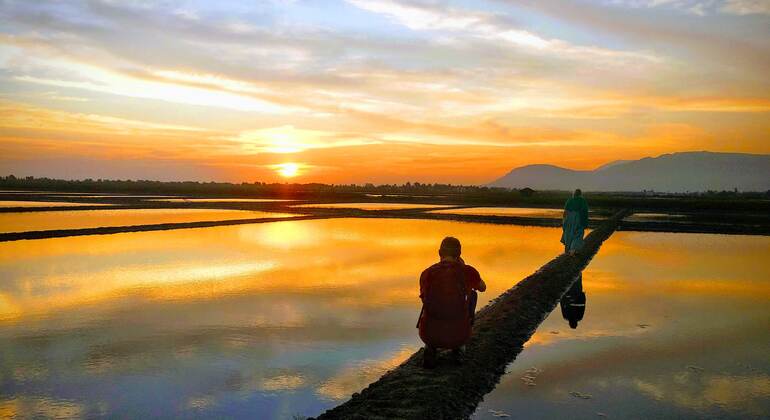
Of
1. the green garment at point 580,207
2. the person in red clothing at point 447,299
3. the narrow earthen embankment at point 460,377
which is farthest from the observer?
the green garment at point 580,207

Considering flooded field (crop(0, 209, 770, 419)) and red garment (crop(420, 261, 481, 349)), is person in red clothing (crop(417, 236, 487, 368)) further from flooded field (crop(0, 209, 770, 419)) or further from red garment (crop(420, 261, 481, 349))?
flooded field (crop(0, 209, 770, 419))

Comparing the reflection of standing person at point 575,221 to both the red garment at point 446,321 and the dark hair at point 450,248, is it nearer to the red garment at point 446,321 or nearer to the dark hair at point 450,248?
the red garment at point 446,321

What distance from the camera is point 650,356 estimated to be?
25.6ft

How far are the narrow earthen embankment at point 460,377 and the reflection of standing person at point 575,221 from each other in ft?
21.5

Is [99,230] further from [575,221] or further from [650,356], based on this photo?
[650,356]

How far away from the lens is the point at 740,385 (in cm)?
666

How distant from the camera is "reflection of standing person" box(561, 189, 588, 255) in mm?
17219

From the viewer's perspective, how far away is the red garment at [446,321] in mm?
6539

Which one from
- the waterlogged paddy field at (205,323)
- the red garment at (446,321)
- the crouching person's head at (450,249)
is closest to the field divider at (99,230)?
the waterlogged paddy field at (205,323)

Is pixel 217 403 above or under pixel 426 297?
under

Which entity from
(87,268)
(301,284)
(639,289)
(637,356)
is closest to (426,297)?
(637,356)

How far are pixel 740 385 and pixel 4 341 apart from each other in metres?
9.02

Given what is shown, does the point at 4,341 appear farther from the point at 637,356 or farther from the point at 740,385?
the point at 740,385

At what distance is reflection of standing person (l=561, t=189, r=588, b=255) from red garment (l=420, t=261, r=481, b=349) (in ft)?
36.2
